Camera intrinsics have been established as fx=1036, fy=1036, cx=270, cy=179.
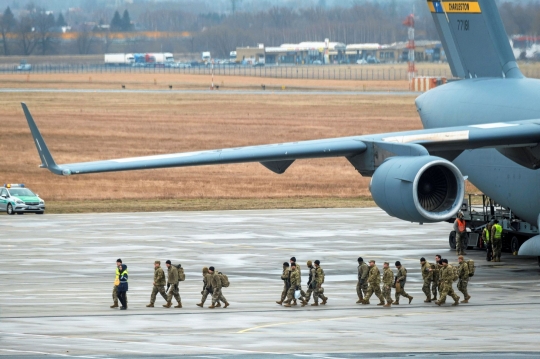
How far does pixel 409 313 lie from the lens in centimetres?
2269

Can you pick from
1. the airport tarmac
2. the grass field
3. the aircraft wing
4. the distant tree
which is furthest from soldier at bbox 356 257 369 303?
the distant tree

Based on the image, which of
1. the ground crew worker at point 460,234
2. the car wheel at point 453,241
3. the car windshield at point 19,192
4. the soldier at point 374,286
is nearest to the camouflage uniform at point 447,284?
the soldier at point 374,286

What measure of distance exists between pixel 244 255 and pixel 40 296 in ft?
29.2

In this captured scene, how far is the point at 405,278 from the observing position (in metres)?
24.2

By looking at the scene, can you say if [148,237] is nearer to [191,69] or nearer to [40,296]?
[40,296]

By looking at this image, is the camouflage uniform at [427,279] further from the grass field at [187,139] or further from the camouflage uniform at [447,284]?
the grass field at [187,139]

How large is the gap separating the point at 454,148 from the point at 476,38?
6105 mm

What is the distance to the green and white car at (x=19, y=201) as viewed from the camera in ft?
147

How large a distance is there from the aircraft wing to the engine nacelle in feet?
2.14

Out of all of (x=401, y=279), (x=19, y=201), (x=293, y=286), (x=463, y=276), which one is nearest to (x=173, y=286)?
(x=293, y=286)

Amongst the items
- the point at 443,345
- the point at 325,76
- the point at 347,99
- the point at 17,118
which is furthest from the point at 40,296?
the point at 325,76

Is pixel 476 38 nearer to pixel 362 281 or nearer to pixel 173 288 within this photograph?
pixel 362 281

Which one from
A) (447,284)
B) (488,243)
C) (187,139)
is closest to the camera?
(447,284)

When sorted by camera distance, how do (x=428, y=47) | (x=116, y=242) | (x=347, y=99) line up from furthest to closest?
1. (x=428, y=47)
2. (x=347, y=99)
3. (x=116, y=242)
